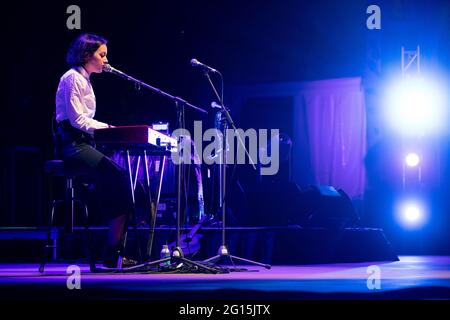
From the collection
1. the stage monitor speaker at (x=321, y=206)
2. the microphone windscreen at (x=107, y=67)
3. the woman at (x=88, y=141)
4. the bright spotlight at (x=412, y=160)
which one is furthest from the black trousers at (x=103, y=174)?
the bright spotlight at (x=412, y=160)

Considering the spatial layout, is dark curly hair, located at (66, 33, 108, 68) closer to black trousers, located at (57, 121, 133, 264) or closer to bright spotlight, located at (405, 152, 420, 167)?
black trousers, located at (57, 121, 133, 264)

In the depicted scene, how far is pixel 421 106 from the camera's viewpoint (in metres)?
8.13

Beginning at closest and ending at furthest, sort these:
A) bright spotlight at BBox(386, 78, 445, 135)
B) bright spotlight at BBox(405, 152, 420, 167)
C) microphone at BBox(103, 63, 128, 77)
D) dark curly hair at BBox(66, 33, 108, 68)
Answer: microphone at BBox(103, 63, 128, 77)
dark curly hair at BBox(66, 33, 108, 68)
bright spotlight at BBox(405, 152, 420, 167)
bright spotlight at BBox(386, 78, 445, 135)

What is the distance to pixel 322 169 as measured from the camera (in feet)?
30.8

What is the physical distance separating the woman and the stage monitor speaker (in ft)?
9.65

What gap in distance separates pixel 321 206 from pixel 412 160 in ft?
5.33

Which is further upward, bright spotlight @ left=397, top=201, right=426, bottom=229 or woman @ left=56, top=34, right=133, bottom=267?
woman @ left=56, top=34, right=133, bottom=267

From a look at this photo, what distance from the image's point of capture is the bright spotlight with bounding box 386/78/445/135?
26.7 ft

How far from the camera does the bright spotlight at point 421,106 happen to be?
26.7ft

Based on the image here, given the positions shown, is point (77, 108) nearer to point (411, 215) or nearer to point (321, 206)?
point (321, 206)

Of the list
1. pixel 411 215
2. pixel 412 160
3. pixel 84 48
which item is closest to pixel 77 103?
pixel 84 48

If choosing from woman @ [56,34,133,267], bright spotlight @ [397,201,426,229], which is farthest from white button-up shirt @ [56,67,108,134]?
bright spotlight @ [397,201,426,229]

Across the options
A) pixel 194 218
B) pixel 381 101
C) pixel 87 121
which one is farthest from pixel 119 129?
pixel 381 101

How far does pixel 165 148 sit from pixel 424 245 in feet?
A: 16.4
